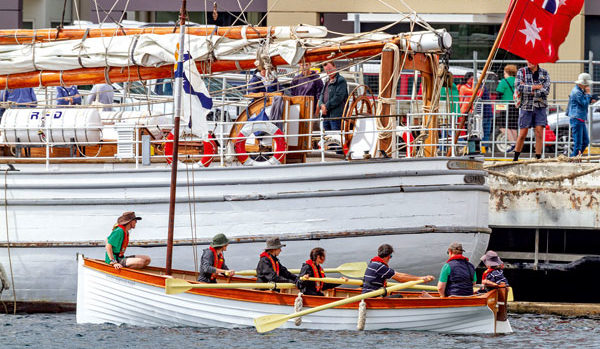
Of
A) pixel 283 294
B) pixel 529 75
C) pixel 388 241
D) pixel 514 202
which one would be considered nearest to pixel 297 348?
pixel 283 294

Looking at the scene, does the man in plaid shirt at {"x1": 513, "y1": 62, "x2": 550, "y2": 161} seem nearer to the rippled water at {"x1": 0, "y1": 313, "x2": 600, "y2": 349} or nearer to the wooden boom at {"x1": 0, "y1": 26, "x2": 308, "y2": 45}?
the rippled water at {"x1": 0, "y1": 313, "x2": 600, "y2": 349}

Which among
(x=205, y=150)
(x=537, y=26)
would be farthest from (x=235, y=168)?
(x=537, y=26)

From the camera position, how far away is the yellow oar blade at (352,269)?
58.6 ft

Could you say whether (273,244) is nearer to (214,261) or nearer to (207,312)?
(214,261)

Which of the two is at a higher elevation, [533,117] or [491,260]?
[533,117]

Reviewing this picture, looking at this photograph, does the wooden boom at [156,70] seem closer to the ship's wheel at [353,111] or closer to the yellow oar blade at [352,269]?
the ship's wheel at [353,111]

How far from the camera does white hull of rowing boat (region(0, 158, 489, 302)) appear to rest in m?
17.9

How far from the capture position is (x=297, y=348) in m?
15.3

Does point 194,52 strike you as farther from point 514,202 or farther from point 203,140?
point 514,202

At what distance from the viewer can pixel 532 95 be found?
818 inches

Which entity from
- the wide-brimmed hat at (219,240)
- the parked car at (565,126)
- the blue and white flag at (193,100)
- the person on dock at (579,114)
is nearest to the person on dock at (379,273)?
the wide-brimmed hat at (219,240)

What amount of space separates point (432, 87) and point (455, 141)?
93 centimetres

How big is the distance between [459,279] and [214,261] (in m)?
3.42

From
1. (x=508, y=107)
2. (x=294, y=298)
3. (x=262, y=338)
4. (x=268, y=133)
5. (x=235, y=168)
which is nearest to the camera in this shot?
(x=262, y=338)
